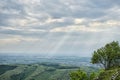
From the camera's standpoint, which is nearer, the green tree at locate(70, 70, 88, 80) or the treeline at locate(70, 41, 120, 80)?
the treeline at locate(70, 41, 120, 80)

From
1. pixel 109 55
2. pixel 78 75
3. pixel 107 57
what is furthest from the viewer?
pixel 78 75

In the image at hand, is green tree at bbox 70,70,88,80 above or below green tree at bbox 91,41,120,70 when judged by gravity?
below

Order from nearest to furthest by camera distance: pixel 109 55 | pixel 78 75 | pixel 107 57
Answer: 1. pixel 109 55
2. pixel 107 57
3. pixel 78 75

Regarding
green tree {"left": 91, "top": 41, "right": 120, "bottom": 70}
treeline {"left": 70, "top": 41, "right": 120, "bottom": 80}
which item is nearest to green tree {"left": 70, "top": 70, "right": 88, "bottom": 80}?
treeline {"left": 70, "top": 41, "right": 120, "bottom": 80}

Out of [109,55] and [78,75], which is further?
[78,75]

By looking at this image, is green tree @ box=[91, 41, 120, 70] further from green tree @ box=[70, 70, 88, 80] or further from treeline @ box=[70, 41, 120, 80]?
green tree @ box=[70, 70, 88, 80]

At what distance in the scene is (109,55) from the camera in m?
100

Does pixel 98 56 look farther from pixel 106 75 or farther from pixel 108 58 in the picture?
pixel 106 75

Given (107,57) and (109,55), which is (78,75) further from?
(109,55)

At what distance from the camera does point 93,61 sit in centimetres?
10594

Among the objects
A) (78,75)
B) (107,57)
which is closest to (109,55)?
(107,57)

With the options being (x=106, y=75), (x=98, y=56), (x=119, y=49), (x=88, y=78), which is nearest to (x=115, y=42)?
(x=119, y=49)

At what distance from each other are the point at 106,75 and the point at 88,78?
30.1 m

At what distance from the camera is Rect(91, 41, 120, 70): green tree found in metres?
99.9
